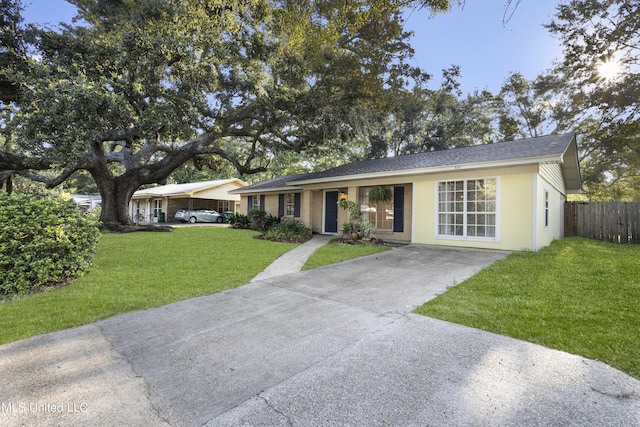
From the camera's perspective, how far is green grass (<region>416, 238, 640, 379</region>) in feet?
9.83

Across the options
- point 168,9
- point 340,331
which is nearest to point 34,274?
point 340,331

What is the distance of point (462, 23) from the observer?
6168mm

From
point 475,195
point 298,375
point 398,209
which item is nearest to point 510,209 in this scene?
point 475,195

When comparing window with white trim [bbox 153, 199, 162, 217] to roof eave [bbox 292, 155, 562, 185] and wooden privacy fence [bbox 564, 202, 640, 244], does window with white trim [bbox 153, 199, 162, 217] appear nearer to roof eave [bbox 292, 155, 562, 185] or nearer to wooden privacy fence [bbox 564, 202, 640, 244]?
roof eave [bbox 292, 155, 562, 185]

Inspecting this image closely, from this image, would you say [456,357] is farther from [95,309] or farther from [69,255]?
[69,255]

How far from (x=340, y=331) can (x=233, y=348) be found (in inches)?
44.9

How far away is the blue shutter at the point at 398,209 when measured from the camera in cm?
1160

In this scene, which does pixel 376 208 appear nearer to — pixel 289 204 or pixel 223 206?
pixel 289 204

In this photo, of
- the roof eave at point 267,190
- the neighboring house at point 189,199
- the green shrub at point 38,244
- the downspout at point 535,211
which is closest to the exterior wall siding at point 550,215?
the downspout at point 535,211

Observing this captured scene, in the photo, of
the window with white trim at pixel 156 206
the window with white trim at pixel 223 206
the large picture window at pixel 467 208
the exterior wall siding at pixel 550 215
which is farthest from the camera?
the window with white trim at pixel 223 206

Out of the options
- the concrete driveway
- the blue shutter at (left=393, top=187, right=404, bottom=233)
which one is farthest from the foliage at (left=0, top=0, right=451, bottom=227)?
the concrete driveway

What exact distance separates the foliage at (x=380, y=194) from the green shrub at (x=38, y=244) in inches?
360

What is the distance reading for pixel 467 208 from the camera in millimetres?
9586

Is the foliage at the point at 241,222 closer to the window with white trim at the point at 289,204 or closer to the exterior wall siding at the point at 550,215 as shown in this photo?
the window with white trim at the point at 289,204
